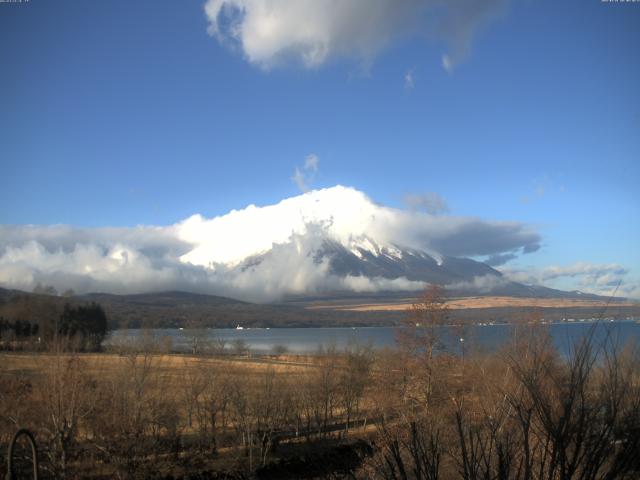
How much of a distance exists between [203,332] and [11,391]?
103534 millimetres

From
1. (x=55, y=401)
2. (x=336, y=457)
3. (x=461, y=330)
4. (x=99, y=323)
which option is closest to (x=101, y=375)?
(x=55, y=401)

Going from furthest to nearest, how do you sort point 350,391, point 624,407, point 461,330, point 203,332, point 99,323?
point 203,332 → point 99,323 → point 350,391 → point 461,330 → point 624,407

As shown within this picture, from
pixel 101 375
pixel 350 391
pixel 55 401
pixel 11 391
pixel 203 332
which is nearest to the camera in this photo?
pixel 55 401

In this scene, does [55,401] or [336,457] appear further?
[336,457]

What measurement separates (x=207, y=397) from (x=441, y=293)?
21405 millimetres

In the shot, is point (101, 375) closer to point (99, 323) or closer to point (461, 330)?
point (461, 330)

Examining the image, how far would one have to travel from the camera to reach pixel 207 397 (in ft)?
147

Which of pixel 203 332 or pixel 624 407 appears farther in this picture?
pixel 203 332

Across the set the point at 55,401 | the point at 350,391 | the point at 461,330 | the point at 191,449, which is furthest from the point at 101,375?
the point at 461,330

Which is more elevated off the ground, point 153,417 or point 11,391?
point 11,391

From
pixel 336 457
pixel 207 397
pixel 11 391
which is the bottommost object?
pixel 336 457

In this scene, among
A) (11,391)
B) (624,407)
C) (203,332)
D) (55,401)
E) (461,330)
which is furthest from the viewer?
(203,332)

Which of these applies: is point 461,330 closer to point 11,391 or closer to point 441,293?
point 441,293

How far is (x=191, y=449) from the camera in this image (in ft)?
124
